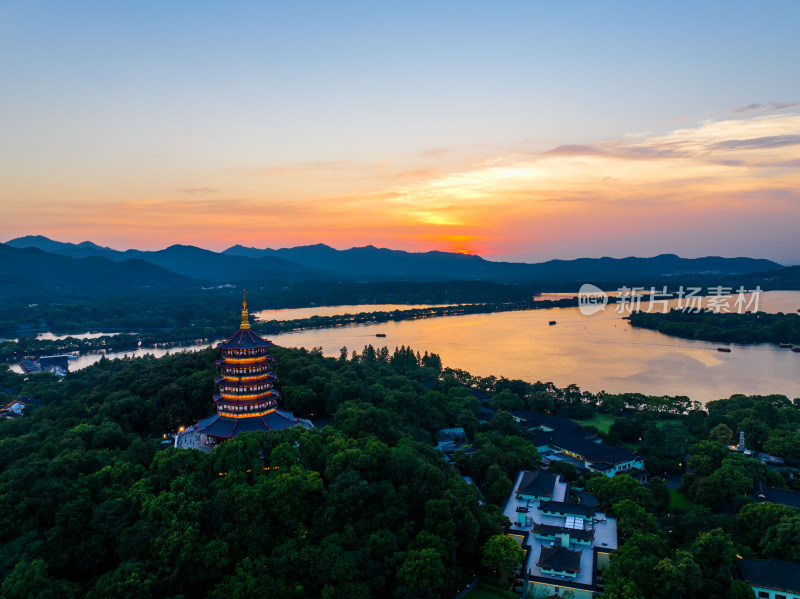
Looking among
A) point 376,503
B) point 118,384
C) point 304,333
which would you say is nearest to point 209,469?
point 376,503

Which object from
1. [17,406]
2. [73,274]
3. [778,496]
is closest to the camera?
[778,496]

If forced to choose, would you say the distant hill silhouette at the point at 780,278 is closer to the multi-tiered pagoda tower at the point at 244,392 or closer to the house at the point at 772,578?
the house at the point at 772,578

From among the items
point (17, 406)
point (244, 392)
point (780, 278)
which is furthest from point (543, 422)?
point (780, 278)

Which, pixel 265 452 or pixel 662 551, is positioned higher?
pixel 265 452

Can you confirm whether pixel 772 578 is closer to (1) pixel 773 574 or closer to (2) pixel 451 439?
(1) pixel 773 574

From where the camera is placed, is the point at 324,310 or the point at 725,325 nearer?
the point at 725,325

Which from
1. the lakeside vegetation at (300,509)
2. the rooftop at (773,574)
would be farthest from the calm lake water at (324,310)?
the rooftop at (773,574)

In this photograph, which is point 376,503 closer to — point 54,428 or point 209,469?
point 209,469
